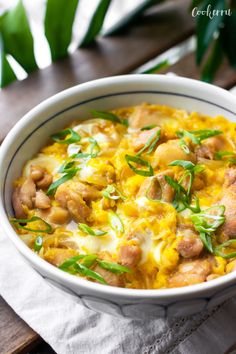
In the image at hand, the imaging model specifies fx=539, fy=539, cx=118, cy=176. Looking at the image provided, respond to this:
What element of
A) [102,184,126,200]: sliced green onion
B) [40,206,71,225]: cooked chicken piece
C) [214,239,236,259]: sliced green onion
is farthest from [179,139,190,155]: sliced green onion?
[40,206,71,225]: cooked chicken piece

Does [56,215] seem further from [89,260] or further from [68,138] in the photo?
[68,138]

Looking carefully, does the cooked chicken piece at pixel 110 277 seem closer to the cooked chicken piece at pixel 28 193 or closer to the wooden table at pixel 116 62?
the cooked chicken piece at pixel 28 193

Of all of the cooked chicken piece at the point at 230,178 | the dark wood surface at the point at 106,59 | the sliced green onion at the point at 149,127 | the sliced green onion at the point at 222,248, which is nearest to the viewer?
the sliced green onion at the point at 222,248

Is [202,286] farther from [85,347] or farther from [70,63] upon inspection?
[70,63]

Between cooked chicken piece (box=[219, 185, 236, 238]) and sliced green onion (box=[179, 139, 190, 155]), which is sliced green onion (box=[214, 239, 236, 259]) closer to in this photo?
cooked chicken piece (box=[219, 185, 236, 238])

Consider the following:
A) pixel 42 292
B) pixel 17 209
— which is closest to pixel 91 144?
pixel 17 209

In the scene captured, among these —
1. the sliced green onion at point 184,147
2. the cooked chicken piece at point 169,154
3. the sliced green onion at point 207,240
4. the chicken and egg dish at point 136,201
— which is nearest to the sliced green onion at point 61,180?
the chicken and egg dish at point 136,201
